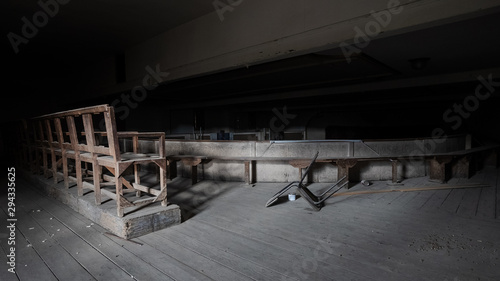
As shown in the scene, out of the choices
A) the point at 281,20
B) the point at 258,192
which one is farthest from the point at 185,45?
the point at 258,192

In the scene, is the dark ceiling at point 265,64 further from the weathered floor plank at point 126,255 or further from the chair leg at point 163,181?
the weathered floor plank at point 126,255

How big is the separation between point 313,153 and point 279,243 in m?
3.29

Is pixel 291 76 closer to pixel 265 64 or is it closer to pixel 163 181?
pixel 265 64

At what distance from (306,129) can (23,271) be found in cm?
1661

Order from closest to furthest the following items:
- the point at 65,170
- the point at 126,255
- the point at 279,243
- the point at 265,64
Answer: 1. the point at 126,255
2. the point at 279,243
3. the point at 65,170
4. the point at 265,64

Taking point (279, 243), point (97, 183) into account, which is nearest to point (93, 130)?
point (97, 183)

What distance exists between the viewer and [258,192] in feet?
17.4

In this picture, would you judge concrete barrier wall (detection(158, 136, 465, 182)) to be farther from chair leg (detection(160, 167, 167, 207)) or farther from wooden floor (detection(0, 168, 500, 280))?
chair leg (detection(160, 167, 167, 207))

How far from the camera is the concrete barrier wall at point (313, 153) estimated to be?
592cm

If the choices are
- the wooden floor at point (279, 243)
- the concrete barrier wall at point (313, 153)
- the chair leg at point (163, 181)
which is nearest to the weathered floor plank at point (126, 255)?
the wooden floor at point (279, 243)

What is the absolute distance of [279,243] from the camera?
118 inches

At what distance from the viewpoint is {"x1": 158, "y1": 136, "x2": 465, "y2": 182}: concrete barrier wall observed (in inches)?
233

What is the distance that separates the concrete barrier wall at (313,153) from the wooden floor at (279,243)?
1.42 meters

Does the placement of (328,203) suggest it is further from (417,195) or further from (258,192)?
(417,195)
